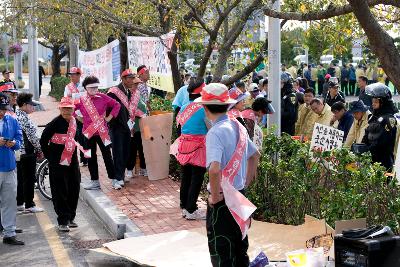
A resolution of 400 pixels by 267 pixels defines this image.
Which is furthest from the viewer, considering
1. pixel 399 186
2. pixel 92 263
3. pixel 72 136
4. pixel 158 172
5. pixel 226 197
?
pixel 158 172

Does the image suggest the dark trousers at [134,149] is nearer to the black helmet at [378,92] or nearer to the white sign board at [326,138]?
the white sign board at [326,138]

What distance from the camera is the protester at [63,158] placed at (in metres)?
9.86

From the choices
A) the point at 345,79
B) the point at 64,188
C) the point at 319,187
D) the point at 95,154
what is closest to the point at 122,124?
the point at 95,154

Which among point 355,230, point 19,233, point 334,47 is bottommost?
point 19,233

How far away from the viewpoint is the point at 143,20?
15242mm

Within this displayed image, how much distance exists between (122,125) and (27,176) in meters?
1.73

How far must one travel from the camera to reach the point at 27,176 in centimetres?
1104

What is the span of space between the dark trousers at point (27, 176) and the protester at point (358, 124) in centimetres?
438

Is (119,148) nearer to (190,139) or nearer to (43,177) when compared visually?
(43,177)

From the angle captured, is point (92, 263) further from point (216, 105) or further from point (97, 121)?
point (97, 121)

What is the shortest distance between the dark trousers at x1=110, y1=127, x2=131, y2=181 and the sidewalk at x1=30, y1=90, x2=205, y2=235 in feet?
0.96

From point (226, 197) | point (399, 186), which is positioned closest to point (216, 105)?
point (226, 197)

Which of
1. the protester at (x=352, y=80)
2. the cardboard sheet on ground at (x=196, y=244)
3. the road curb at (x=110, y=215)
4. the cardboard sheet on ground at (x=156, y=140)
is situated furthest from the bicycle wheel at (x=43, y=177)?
the protester at (x=352, y=80)

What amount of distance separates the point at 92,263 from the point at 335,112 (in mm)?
4718
